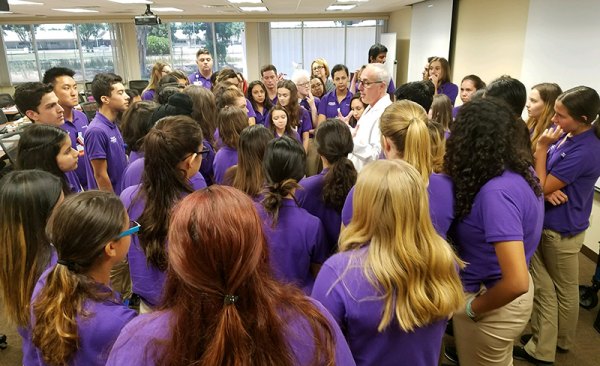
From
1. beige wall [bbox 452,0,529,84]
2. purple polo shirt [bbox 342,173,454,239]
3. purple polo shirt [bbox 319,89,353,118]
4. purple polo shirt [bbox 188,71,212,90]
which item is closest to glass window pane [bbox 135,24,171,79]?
purple polo shirt [bbox 188,71,212,90]

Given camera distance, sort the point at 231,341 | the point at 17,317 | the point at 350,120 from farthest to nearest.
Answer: the point at 350,120, the point at 17,317, the point at 231,341

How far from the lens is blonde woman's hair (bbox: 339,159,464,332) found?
3.36 feet

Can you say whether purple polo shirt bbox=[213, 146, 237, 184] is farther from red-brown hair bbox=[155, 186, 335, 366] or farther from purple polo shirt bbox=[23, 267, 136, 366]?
red-brown hair bbox=[155, 186, 335, 366]

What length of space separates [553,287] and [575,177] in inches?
25.3

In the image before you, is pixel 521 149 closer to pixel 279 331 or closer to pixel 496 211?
pixel 496 211

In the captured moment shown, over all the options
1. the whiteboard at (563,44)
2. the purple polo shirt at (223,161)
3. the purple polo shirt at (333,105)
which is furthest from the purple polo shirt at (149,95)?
the whiteboard at (563,44)

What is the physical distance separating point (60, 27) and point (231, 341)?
12.8 meters

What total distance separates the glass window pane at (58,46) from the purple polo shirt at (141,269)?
1137 cm

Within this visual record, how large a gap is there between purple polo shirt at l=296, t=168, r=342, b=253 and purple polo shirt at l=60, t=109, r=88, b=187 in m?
1.85

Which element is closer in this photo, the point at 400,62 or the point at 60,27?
the point at 400,62

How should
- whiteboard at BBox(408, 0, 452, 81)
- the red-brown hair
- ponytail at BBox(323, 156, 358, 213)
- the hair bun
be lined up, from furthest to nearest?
whiteboard at BBox(408, 0, 452, 81)
the hair bun
ponytail at BBox(323, 156, 358, 213)
the red-brown hair

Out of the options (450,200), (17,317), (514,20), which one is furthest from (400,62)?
(17,317)

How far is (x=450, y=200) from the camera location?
1482mm

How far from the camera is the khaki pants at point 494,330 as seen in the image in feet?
5.01
